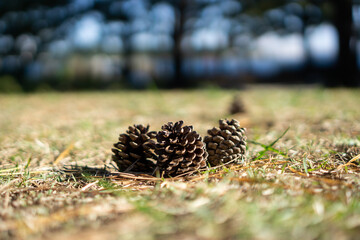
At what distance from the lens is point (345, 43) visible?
26.0 ft

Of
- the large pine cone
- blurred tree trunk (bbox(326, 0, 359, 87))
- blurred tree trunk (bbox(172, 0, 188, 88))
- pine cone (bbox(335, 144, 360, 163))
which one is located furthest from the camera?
blurred tree trunk (bbox(172, 0, 188, 88))

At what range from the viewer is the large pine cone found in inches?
48.2

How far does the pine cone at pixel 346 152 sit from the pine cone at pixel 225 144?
45cm

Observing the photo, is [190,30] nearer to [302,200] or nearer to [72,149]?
[72,149]

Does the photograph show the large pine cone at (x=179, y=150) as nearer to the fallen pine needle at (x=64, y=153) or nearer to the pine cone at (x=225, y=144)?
the pine cone at (x=225, y=144)

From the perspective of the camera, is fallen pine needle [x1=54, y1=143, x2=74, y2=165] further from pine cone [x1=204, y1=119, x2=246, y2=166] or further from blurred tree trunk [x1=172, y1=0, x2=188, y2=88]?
blurred tree trunk [x1=172, y1=0, x2=188, y2=88]

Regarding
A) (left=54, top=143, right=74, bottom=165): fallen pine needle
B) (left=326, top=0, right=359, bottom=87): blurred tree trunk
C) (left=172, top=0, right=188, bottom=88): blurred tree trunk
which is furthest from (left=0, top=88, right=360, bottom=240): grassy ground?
(left=172, top=0, right=188, bottom=88): blurred tree trunk

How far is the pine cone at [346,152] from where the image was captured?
54.8 inches

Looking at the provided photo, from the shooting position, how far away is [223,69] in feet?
81.6

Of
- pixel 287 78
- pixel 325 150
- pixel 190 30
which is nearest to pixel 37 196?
pixel 325 150

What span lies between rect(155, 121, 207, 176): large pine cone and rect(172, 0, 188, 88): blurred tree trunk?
1048 centimetres

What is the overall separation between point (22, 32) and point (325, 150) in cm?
1294

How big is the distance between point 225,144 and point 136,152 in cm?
38

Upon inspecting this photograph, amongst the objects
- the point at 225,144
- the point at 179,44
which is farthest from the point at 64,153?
the point at 179,44
